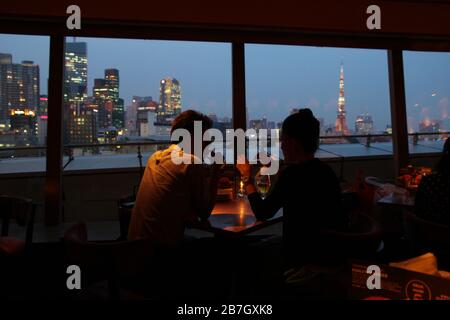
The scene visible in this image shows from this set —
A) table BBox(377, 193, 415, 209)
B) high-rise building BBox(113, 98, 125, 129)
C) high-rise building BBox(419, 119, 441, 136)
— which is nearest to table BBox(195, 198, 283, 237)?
table BBox(377, 193, 415, 209)

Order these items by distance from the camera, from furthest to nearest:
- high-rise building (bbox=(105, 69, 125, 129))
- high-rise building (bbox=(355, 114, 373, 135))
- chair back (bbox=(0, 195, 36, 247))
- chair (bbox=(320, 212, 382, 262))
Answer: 1. high-rise building (bbox=(355, 114, 373, 135))
2. high-rise building (bbox=(105, 69, 125, 129))
3. chair back (bbox=(0, 195, 36, 247))
4. chair (bbox=(320, 212, 382, 262))

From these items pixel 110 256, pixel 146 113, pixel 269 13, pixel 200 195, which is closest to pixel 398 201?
pixel 200 195

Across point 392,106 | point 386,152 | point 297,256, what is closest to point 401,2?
point 392,106

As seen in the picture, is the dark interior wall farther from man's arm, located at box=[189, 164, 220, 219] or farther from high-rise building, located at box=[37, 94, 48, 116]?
man's arm, located at box=[189, 164, 220, 219]

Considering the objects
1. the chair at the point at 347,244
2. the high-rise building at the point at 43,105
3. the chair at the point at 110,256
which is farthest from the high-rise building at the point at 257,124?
the chair at the point at 110,256

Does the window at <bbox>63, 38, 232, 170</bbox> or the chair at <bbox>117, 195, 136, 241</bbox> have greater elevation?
the window at <bbox>63, 38, 232, 170</bbox>

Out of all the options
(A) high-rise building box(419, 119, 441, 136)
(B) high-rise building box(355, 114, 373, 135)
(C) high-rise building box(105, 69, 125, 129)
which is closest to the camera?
(C) high-rise building box(105, 69, 125, 129)

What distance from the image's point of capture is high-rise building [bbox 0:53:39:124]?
12.8 ft

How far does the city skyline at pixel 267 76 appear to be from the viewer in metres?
4.12

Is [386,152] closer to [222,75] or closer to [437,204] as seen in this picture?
[222,75]

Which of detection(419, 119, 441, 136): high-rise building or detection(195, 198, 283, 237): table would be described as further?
detection(419, 119, 441, 136): high-rise building

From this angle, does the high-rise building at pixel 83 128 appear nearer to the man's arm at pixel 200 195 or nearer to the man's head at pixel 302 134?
the man's arm at pixel 200 195

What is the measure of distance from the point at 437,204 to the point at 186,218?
129 cm

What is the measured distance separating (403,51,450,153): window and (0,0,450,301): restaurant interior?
0.03 m
